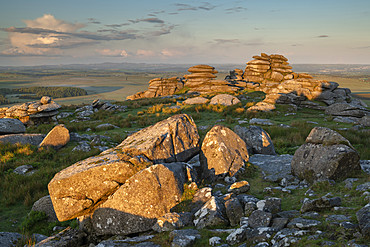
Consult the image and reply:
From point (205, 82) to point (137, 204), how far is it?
1972 inches

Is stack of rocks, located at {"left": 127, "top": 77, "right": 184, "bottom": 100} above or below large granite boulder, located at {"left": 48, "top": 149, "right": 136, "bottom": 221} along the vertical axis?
above

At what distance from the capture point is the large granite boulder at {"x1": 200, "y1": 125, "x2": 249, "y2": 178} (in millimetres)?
10328

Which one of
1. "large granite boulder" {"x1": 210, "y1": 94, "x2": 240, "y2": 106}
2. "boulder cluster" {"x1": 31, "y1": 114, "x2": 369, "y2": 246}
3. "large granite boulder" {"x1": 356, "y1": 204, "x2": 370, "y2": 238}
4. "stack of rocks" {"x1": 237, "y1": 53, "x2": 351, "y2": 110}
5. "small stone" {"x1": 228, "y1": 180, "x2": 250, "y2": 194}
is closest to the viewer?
"large granite boulder" {"x1": 356, "y1": 204, "x2": 370, "y2": 238}

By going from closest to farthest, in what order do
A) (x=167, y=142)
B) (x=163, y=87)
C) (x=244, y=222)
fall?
(x=244, y=222) → (x=167, y=142) → (x=163, y=87)

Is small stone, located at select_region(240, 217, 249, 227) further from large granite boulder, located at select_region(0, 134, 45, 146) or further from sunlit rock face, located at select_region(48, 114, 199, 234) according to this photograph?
large granite boulder, located at select_region(0, 134, 45, 146)

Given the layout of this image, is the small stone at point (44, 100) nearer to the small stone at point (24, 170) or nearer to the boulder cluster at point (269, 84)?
the small stone at point (24, 170)

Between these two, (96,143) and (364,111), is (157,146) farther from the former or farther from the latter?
(364,111)

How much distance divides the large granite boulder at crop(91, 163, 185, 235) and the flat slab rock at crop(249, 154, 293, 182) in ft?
16.2

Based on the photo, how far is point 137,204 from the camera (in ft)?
23.8

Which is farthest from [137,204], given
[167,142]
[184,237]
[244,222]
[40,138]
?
[40,138]

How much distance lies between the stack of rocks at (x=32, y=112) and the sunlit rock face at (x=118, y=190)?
29681 mm

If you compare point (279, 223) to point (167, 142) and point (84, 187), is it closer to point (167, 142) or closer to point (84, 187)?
point (167, 142)

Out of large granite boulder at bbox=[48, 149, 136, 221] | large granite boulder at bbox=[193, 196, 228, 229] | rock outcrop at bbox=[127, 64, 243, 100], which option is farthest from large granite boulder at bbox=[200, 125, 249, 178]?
rock outcrop at bbox=[127, 64, 243, 100]

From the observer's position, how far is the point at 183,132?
10.9 metres
